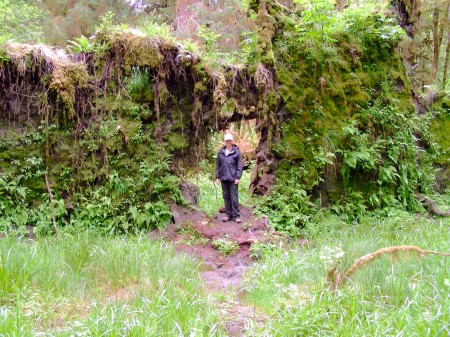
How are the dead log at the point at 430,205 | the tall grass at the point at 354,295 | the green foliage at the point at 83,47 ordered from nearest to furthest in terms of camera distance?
the tall grass at the point at 354,295
the green foliage at the point at 83,47
the dead log at the point at 430,205

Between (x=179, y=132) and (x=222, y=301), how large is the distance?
4457mm

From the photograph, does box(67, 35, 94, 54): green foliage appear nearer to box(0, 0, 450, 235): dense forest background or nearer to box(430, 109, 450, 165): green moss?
box(0, 0, 450, 235): dense forest background

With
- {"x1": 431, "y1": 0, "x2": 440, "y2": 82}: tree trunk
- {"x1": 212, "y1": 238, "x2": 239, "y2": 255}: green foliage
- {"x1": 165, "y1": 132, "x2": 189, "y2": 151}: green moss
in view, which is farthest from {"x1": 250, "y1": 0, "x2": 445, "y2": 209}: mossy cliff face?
{"x1": 431, "y1": 0, "x2": 440, "y2": 82}: tree trunk

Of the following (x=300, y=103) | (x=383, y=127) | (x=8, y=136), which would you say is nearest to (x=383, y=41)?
(x=383, y=127)

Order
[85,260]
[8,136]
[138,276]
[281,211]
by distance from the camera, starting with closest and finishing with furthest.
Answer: [138,276], [85,260], [8,136], [281,211]

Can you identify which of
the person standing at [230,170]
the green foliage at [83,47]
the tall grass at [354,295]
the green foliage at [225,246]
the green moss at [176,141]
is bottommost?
the green foliage at [225,246]

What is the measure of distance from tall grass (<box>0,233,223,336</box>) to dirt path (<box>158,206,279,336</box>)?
465 millimetres

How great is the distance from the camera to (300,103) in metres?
9.31

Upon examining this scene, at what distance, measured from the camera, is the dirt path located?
18.4 feet

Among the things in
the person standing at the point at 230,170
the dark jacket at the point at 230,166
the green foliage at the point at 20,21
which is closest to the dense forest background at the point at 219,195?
the green foliage at the point at 20,21

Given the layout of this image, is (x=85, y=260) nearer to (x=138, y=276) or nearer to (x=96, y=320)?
(x=138, y=276)

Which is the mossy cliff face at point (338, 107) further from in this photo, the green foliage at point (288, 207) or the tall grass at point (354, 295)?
the tall grass at point (354, 295)

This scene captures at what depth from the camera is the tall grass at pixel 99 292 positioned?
3820 mm

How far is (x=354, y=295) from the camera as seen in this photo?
13.7 ft
